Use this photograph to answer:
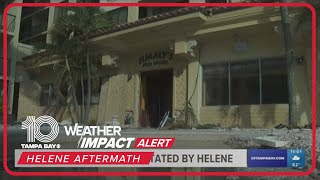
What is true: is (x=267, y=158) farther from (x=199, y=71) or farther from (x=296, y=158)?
(x=199, y=71)

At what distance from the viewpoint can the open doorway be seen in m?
12.8

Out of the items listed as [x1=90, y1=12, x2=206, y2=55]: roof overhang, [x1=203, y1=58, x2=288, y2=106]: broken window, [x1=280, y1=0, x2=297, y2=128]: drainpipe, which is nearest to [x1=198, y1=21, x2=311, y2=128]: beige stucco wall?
[x1=203, y1=58, x2=288, y2=106]: broken window

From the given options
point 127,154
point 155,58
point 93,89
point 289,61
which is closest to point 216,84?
point 155,58

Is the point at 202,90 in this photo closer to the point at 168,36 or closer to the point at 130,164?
the point at 168,36

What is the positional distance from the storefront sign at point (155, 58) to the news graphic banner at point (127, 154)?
8.68 meters

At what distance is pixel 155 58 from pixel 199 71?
1630 millimetres

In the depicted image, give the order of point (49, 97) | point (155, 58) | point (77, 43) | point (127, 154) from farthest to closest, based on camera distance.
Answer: point (155, 58)
point (77, 43)
point (49, 97)
point (127, 154)

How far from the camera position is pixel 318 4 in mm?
7953

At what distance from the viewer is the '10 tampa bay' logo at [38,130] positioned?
11.2ft

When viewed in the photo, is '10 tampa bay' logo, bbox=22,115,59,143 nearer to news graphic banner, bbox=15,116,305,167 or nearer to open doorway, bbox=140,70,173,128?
news graphic banner, bbox=15,116,305,167

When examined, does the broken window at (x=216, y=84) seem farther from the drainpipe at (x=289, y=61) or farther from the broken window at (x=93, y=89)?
the broken window at (x=93, y=89)

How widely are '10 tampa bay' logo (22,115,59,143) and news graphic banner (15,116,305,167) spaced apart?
32 mm

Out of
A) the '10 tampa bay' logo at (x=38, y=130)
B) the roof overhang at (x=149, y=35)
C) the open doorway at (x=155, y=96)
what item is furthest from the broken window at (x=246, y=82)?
the '10 tampa bay' logo at (x=38, y=130)

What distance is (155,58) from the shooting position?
1228 centimetres
